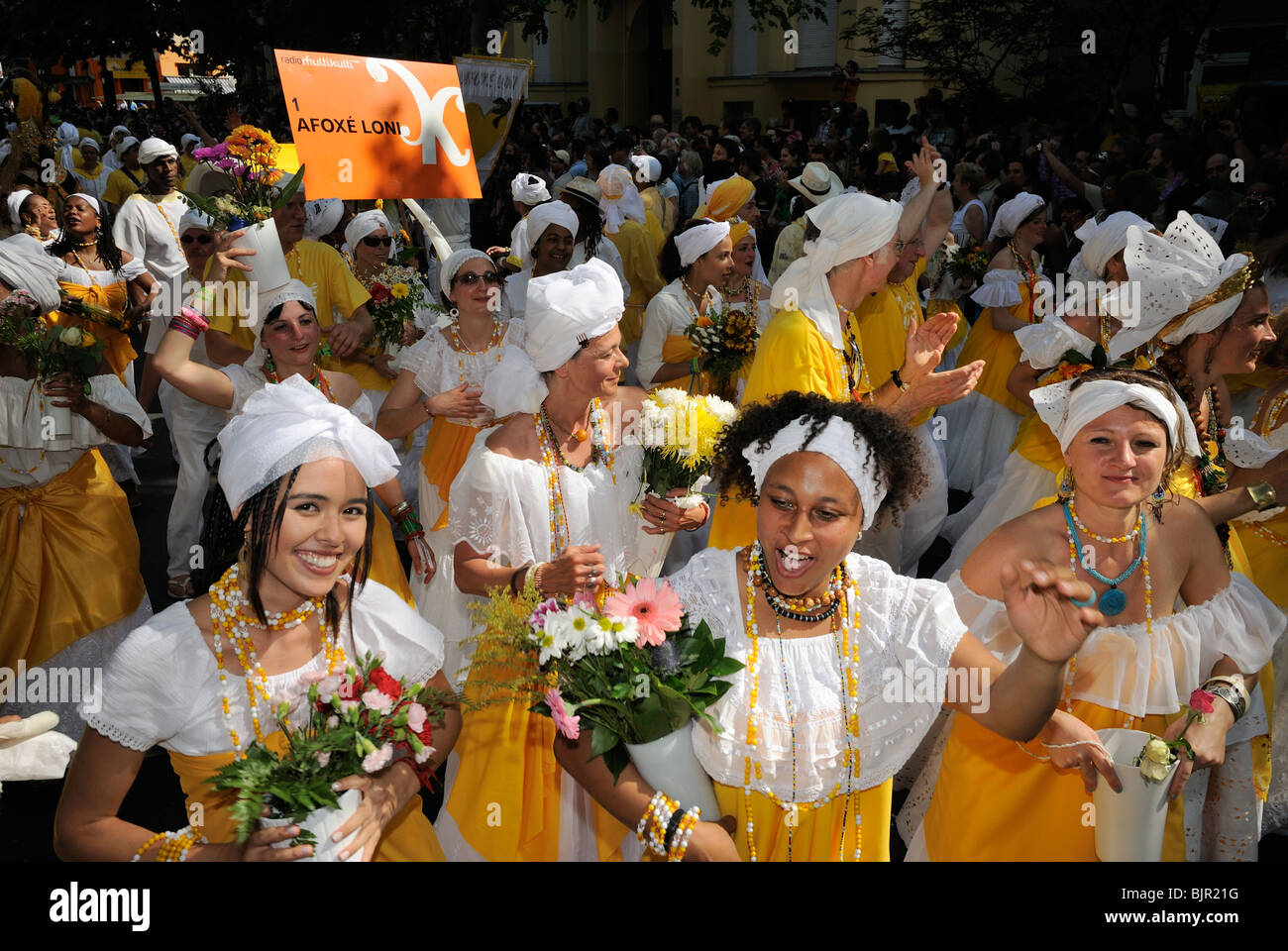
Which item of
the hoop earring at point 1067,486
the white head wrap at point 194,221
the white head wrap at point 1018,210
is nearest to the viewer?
the hoop earring at point 1067,486

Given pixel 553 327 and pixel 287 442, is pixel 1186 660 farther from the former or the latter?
pixel 287 442

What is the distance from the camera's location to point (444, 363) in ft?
20.0

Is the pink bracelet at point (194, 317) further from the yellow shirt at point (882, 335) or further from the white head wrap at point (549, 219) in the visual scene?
the yellow shirt at point (882, 335)

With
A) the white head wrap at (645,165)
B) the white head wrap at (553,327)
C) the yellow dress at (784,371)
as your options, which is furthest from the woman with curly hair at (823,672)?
the white head wrap at (645,165)

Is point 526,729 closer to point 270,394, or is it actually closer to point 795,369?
point 270,394

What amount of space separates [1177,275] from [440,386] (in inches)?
141

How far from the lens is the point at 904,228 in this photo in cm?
648

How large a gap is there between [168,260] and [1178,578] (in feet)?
31.4

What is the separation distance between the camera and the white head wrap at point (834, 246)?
16.8 feet

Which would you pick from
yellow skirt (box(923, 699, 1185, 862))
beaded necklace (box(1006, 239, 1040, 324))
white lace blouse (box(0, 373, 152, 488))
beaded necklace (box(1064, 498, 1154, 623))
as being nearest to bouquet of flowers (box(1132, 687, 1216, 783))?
yellow skirt (box(923, 699, 1185, 862))

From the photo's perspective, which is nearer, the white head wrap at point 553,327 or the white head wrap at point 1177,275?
the white head wrap at point 553,327

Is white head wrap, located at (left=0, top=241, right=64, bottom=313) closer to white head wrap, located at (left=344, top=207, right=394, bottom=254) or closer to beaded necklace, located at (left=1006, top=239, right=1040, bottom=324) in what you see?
white head wrap, located at (left=344, top=207, right=394, bottom=254)

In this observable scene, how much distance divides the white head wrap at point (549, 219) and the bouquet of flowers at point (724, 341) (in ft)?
5.14

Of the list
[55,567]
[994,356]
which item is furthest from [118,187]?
[994,356]
